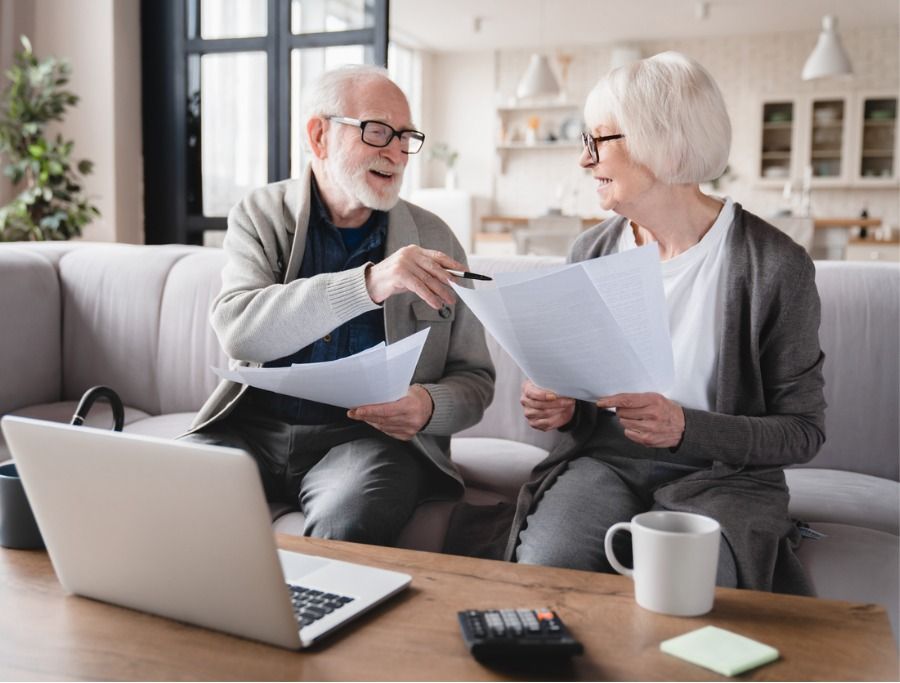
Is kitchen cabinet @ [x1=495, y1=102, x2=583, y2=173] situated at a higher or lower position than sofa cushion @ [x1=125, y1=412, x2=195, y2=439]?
higher

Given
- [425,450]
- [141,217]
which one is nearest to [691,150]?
[425,450]

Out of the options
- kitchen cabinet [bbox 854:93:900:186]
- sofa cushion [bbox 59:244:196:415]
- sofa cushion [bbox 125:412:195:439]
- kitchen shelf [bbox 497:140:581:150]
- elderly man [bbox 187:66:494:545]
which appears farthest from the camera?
kitchen shelf [bbox 497:140:581:150]

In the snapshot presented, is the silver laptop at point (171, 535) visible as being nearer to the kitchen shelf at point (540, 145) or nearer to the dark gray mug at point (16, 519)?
the dark gray mug at point (16, 519)

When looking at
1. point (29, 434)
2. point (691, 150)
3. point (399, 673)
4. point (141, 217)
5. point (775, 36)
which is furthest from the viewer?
point (775, 36)

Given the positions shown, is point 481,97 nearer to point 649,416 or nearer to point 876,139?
point 876,139

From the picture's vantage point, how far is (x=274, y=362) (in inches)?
67.5

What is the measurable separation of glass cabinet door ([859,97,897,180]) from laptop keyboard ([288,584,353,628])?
833 centimetres

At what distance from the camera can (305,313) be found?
5.04 ft

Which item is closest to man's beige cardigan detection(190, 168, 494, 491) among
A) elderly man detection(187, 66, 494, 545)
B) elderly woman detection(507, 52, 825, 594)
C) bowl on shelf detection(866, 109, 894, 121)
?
elderly man detection(187, 66, 494, 545)

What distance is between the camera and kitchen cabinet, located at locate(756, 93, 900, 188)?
8.18 m

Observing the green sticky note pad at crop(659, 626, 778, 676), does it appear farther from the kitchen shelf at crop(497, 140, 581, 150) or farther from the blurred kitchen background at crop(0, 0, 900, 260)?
the kitchen shelf at crop(497, 140, 581, 150)

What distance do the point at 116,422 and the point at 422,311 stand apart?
2.22ft

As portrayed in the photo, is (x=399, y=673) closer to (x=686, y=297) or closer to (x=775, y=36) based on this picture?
(x=686, y=297)

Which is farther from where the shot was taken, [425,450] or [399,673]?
[425,450]
